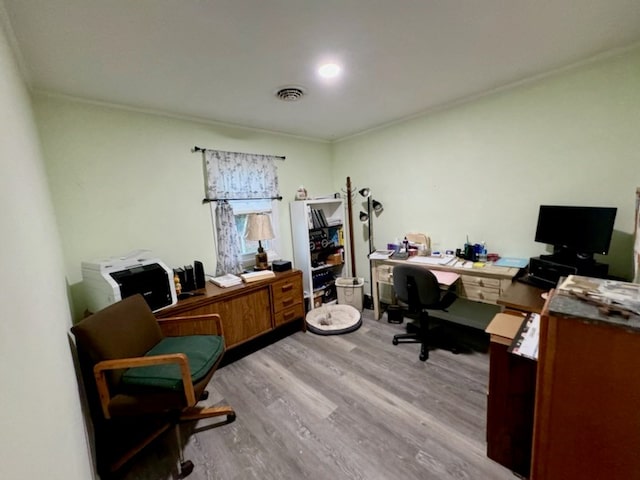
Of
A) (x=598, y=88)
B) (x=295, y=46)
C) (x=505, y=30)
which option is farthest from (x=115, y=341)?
(x=598, y=88)

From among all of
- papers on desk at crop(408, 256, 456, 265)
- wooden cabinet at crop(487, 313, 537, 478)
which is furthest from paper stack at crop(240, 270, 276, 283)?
wooden cabinet at crop(487, 313, 537, 478)

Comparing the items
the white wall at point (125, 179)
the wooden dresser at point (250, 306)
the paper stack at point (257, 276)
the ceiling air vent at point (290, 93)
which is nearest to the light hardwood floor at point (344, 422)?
the wooden dresser at point (250, 306)

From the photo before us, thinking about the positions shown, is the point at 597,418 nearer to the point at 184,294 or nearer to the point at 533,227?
the point at 533,227

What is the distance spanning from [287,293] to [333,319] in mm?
725

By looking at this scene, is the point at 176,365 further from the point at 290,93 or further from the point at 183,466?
the point at 290,93

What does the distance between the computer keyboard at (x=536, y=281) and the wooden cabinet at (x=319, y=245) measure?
200 centimetres

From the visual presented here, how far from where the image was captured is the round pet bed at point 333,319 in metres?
2.91

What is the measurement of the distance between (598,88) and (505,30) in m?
1.06

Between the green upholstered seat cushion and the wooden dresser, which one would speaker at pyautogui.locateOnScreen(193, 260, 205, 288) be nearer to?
the wooden dresser

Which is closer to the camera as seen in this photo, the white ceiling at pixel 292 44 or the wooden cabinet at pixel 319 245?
the white ceiling at pixel 292 44

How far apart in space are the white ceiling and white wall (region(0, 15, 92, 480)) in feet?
1.29

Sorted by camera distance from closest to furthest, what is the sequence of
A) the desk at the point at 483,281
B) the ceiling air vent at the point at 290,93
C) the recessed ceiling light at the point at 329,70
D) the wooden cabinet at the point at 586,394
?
the wooden cabinet at the point at 586,394
the recessed ceiling light at the point at 329,70
the ceiling air vent at the point at 290,93
the desk at the point at 483,281

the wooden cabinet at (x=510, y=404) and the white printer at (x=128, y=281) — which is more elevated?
the white printer at (x=128, y=281)

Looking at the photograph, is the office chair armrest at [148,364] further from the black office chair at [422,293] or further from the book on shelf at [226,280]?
the black office chair at [422,293]
